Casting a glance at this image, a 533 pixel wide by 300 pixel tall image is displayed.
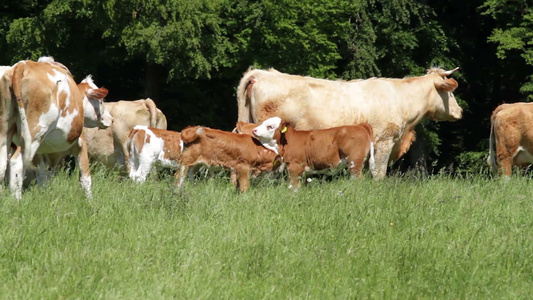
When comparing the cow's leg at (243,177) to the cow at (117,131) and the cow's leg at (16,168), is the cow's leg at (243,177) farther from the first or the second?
the cow at (117,131)

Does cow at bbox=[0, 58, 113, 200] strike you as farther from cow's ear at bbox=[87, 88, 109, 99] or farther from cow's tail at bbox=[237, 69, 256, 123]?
cow's tail at bbox=[237, 69, 256, 123]

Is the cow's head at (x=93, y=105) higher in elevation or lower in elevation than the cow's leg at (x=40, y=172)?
higher

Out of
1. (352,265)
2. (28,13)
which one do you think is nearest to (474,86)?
(28,13)

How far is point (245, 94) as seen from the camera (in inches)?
576

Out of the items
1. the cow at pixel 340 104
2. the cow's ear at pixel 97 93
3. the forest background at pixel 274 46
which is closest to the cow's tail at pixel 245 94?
the cow at pixel 340 104

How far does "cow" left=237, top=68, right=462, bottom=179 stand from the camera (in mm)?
14406

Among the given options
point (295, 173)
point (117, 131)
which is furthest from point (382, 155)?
point (117, 131)

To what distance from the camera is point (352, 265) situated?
7469 millimetres

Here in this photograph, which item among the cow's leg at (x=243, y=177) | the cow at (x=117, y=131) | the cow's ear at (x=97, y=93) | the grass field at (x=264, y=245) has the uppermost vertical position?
the cow's ear at (x=97, y=93)

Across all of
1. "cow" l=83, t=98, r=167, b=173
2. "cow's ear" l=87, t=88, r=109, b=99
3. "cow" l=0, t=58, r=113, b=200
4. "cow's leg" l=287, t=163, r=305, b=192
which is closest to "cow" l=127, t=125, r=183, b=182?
"cow" l=83, t=98, r=167, b=173

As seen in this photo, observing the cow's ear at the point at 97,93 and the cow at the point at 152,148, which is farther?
the cow at the point at 152,148

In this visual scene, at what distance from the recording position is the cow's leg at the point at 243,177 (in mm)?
11695

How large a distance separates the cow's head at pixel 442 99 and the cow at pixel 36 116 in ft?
25.4

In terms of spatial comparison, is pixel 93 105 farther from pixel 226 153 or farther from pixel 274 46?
pixel 274 46
